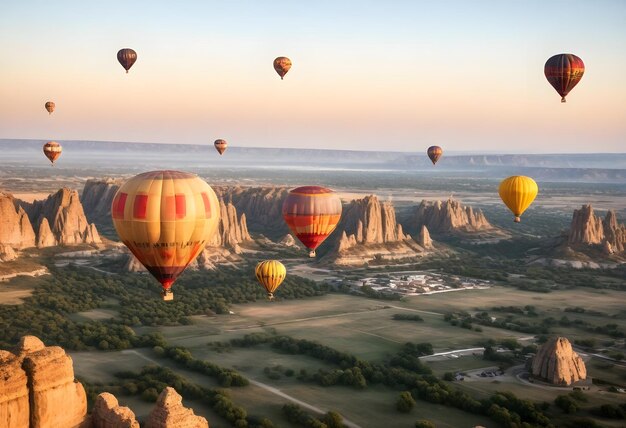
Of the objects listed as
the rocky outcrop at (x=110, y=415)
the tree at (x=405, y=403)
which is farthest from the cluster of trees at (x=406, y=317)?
the rocky outcrop at (x=110, y=415)

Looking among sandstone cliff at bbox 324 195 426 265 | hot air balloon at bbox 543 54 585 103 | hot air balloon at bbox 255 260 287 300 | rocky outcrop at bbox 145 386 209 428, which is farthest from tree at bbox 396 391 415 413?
sandstone cliff at bbox 324 195 426 265

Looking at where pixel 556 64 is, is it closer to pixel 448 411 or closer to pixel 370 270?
pixel 448 411

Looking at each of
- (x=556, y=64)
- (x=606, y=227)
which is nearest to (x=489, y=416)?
(x=556, y=64)

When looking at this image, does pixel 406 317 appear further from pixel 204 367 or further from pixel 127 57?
pixel 127 57

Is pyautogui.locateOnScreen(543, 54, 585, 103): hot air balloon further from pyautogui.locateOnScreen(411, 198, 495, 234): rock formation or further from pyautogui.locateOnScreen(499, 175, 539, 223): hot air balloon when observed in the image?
pyautogui.locateOnScreen(411, 198, 495, 234): rock formation

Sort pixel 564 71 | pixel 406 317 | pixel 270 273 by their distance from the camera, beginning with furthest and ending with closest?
pixel 406 317 < pixel 270 273 < pixel 564 71

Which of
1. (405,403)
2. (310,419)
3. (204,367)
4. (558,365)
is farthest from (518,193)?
(310,419)
